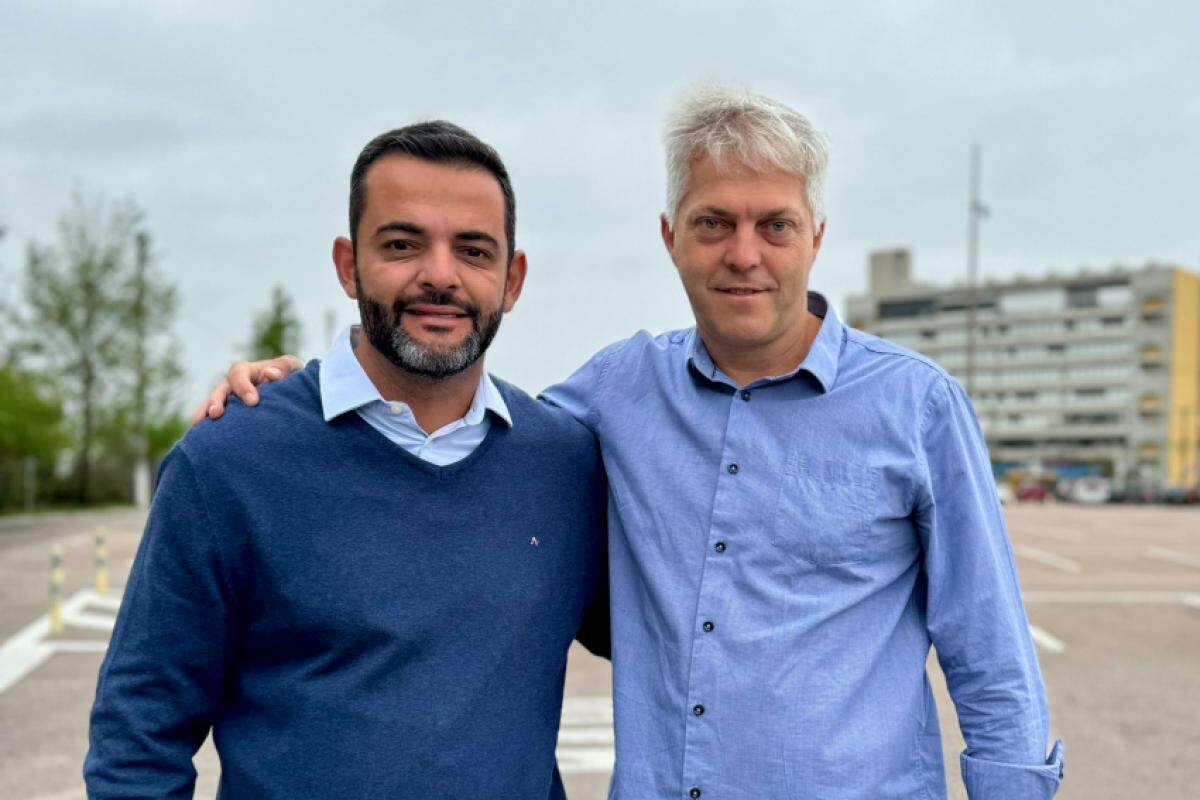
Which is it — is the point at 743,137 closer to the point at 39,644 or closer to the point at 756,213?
the point at 756,213

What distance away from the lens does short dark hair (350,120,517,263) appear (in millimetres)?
2504

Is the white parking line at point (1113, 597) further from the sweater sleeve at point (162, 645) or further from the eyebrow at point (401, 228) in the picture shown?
the sweater sleeve at point (162, 645)

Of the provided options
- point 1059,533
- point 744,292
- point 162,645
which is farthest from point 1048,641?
point 1059,533

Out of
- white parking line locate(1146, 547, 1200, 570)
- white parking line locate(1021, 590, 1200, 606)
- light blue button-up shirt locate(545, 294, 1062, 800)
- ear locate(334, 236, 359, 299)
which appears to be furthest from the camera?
white parking line locate(1146, 547, 1200, 570)

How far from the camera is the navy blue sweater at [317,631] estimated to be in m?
2.27

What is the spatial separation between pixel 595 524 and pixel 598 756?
4630 millimetres

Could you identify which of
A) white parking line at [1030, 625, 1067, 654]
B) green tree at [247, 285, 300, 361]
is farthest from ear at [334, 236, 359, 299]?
green tree at [247, 285, 300, 361]

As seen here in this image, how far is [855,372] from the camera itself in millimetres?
2598

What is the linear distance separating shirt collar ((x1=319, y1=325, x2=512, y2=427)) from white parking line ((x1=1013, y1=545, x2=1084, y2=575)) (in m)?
17.9

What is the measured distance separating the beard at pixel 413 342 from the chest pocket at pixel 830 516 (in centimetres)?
78

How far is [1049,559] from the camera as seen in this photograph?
21.0 meters

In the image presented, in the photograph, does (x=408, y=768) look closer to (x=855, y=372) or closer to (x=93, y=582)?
(x=855, y=372)

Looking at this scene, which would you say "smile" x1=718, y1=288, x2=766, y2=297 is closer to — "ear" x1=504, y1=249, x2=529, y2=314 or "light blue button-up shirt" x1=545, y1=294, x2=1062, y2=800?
"light blue button-up shirt" x1=545, y1=294, x2=1062, y2=800

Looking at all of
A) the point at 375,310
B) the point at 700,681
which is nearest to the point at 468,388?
the point at 375,310
